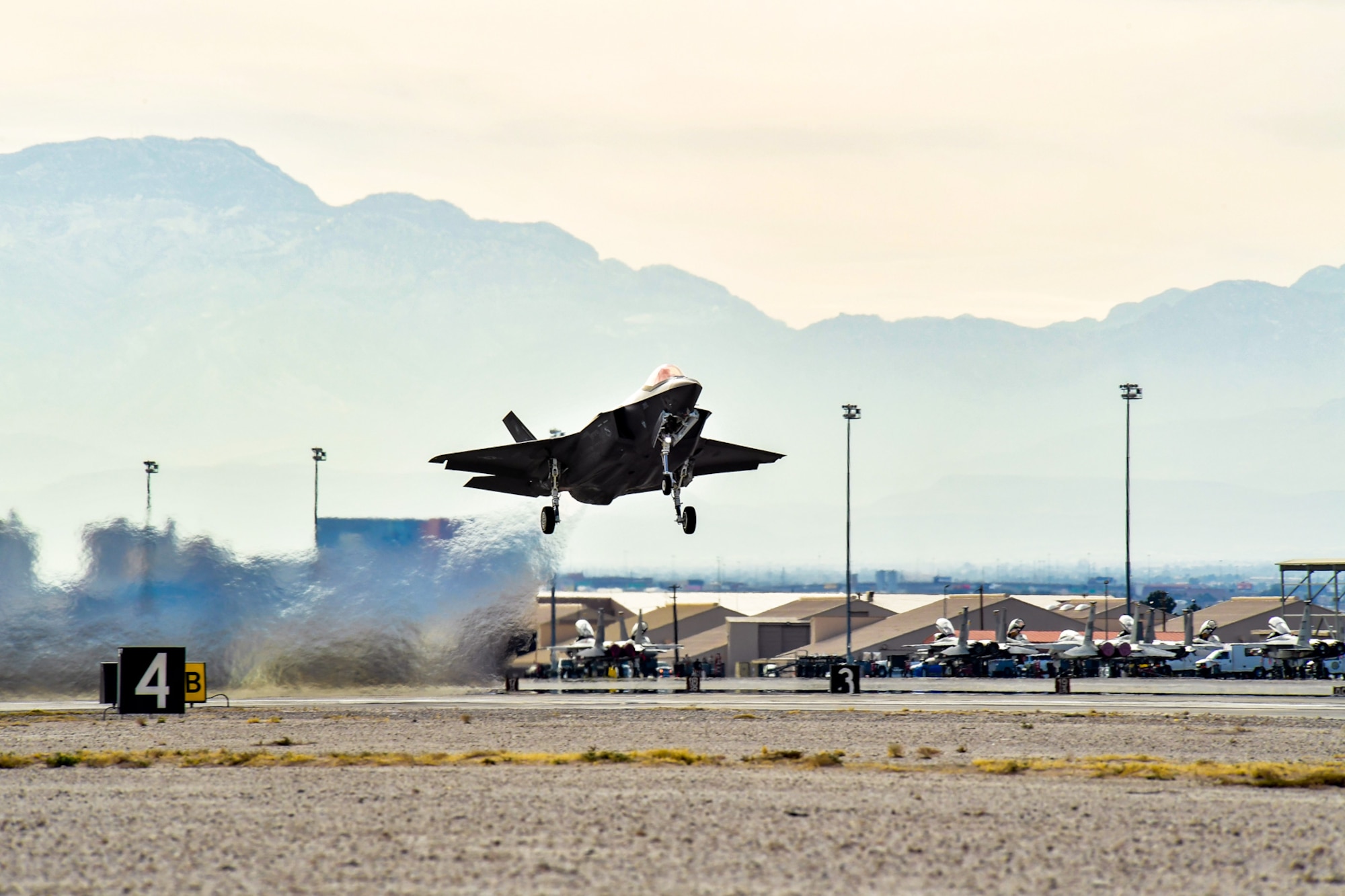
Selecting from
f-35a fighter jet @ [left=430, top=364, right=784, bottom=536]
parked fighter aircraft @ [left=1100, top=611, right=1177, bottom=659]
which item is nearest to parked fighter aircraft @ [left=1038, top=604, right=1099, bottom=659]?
parked fighter aircraft @ [left=1100, top=611, right=1177, bottom=659]

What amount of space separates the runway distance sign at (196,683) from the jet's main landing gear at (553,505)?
20.3 meters

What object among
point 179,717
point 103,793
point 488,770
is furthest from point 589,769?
point 179,717

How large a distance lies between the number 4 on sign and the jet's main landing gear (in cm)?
1563

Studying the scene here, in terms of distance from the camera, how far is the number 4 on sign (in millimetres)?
48125

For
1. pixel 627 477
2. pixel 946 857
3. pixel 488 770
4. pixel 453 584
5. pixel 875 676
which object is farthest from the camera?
pixel 875 676

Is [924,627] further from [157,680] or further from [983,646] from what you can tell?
[157,680]

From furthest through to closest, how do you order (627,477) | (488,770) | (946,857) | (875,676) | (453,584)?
(875,676), (453,584), (627,477), (488,770), (946,857)

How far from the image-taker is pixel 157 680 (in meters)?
48.4

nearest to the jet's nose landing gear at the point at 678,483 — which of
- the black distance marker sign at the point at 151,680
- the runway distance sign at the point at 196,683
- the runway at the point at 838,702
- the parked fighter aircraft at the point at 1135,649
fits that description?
the runway at the point at 838,702

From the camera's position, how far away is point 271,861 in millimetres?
19000

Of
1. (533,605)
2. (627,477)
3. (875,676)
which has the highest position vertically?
(627,477)

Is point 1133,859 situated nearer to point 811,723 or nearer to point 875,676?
point 811,723

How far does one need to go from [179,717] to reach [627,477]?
71.5 ft

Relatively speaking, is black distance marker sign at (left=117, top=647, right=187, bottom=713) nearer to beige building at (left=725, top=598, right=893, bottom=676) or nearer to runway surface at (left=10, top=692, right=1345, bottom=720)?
runway surface at (left=10, top=692, right=1345, bottom=720)
